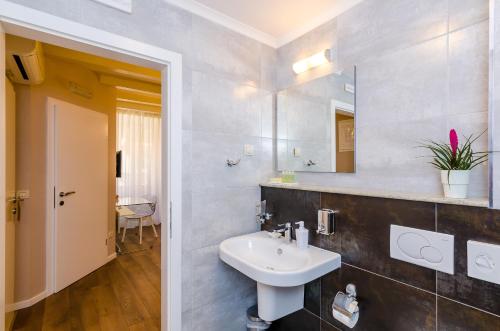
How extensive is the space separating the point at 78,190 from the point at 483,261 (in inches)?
131

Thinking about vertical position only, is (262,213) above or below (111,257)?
above

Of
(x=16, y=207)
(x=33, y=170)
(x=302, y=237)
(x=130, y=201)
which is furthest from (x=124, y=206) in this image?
(x=302, y=237)

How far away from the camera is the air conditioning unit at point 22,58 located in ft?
5.54

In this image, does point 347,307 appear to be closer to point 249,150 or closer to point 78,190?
point 249,150

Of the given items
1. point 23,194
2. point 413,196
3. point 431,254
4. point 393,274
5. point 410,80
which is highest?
point 410,80

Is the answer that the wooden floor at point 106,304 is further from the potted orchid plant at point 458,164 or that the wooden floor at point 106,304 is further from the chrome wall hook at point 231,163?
the potted orchid plant at point 458,164

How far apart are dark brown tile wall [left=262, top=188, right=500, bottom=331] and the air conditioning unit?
206 centimetres

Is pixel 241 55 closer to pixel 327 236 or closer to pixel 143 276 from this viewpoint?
pixel 327 236

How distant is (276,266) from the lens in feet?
5.10

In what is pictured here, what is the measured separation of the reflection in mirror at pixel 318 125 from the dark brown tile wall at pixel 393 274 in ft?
0.91

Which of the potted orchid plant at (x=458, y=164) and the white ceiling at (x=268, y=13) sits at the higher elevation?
the white ceiling at (x=268, y=13)

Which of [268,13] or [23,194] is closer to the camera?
[268,13]

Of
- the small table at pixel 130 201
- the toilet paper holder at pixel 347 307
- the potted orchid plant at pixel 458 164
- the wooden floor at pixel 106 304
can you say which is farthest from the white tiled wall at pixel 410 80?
the small table at pixel 130 201

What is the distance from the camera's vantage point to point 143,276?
286 centimetres
